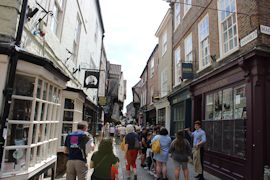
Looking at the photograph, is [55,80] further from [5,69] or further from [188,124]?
[188,124]

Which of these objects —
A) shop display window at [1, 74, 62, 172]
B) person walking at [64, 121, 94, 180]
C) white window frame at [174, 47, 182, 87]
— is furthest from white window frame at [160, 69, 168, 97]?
shop display window at [1, 74, 62, 172]

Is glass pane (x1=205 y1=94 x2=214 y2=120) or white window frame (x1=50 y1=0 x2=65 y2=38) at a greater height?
white window frame (x1=50 y1=0 x2=65 y2=38)

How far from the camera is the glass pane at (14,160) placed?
430cm

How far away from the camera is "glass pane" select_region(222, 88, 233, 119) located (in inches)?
301

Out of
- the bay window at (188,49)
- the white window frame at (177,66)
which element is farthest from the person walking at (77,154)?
the white window frame at (177,66)

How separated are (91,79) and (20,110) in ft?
26.8

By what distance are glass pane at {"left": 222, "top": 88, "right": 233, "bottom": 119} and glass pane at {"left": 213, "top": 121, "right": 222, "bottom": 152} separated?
40cm

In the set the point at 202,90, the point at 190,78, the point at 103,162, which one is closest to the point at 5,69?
the point at 103,162

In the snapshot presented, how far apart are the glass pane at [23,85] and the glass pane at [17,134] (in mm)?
676

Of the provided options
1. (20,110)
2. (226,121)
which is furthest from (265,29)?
(20,110)

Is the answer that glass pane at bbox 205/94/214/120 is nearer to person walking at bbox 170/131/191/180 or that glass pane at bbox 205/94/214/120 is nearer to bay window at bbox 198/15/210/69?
bay window at bbox 198/15/210/69

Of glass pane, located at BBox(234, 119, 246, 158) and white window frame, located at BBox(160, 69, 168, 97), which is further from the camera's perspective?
white window frame, located at BBox(160, 69, 168, 97)

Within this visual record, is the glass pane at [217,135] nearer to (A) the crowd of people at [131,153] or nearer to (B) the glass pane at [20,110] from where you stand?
(A) the crowd of people at [131,153]

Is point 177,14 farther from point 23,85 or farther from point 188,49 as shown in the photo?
point 23,85
